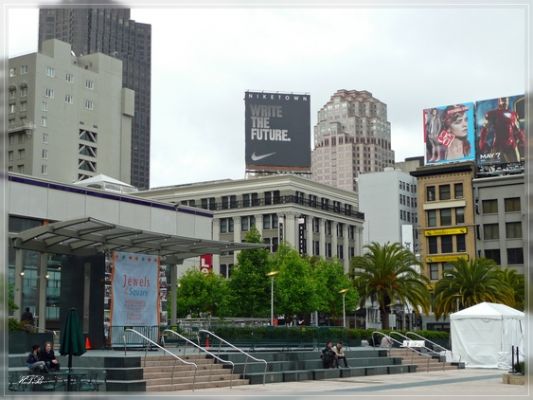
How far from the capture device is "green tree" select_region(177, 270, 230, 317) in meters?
79.3

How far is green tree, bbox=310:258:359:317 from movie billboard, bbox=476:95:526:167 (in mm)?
22835

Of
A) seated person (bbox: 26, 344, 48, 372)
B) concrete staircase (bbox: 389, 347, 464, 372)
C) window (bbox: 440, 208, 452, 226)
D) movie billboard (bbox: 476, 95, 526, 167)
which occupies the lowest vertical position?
concrete staircase (bbox: 389, 347, 464, 372)

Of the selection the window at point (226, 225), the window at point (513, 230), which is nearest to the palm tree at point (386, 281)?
the window at point (513, 230)

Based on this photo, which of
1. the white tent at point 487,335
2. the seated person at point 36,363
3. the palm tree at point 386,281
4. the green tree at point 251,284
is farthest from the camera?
the green tree at point 251,284

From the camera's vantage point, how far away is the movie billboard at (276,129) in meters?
103

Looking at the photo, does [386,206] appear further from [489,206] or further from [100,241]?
[100,241]

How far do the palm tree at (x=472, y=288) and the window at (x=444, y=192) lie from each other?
2884 cm

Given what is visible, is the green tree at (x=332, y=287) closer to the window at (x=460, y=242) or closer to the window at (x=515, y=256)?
the window at (x=460, y=242)

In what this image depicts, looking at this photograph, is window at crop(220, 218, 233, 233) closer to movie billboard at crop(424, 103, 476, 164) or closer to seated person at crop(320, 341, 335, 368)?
movie billboard at crop(424, 103, 476, 164)

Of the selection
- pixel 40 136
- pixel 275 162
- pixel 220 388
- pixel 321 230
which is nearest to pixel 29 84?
pixel 40 136

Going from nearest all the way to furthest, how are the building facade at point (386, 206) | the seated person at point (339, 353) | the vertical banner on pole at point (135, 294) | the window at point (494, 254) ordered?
the vertical banner on pole at point (135, 294) < the seated person at point (339, 353) < the window at point (494, 254) < the building facade at point (386, 206)

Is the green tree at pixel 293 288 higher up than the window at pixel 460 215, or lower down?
lower down

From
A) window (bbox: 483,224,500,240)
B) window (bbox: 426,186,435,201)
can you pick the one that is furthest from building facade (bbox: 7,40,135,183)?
window (bbox: 483,224,500,240)

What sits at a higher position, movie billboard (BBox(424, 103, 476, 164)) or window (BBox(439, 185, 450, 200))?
movie billboard (BBox(424, 103, 476, 164))
